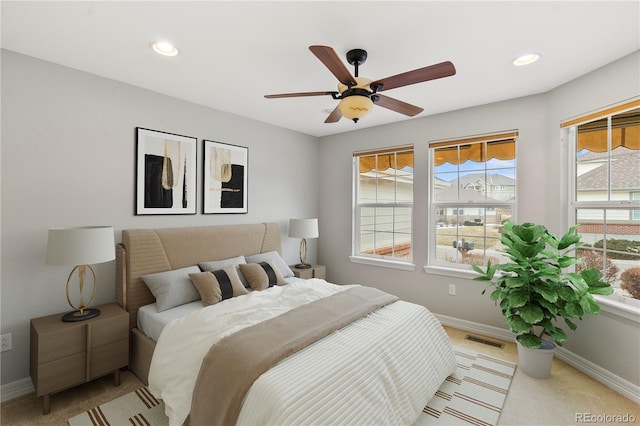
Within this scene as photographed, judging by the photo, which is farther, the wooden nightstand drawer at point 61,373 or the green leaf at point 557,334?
the green leaf at point 557,334

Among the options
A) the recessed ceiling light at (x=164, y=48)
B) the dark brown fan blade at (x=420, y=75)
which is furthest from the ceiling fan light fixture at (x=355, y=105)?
the recessed ceiling light at (x=164, y=48)

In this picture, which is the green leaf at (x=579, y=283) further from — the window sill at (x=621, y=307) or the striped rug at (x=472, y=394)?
the striped rug at (x=472, y=394)

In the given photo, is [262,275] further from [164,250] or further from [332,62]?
[332,62]

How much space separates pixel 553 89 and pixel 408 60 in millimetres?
1690

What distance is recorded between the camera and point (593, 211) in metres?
2.70

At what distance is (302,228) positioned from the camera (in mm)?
4184

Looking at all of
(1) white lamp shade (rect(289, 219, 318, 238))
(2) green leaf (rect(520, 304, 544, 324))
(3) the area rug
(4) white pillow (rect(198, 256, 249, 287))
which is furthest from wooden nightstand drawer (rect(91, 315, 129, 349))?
(2) green leaf (rect(520, 304, 544, 324))

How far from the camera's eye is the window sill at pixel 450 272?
350 centimetres

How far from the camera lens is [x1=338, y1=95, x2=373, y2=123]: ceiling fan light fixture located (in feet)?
6.53

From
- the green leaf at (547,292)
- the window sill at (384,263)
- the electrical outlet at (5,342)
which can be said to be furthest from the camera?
the window sill at (384,263)

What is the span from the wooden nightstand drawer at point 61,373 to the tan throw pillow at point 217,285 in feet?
3.02

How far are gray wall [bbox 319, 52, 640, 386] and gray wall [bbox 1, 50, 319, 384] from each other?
2209mm

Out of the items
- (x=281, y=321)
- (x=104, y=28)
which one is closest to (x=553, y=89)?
(x=281, y=321)

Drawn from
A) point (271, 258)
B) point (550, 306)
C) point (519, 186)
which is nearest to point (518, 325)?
point (550, 306)
